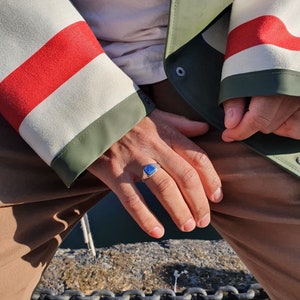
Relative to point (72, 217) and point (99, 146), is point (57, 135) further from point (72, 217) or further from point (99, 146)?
point (72, 217)

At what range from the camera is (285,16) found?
719mm

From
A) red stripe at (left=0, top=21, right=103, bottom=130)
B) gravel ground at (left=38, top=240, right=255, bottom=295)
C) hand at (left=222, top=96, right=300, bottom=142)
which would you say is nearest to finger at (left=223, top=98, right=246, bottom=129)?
hand at (left=222, top=96, right=300, bottom=142)

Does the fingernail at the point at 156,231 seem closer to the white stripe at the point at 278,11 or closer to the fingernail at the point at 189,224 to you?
the fingernail at the point at 189,224

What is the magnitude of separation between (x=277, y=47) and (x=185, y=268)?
884 millimetres

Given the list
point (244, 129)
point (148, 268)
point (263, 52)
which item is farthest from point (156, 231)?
point (148, 268)

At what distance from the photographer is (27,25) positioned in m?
0.75

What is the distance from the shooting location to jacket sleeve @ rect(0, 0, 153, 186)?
28.5 inches

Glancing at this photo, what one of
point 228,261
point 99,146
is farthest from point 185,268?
point 99,146

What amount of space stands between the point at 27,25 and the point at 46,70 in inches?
3.0

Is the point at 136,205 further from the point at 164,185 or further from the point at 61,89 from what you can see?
the point at 61,89

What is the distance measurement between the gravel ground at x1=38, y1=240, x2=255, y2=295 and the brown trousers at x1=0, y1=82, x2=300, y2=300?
53 cm

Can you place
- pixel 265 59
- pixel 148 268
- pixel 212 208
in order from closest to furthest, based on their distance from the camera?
pixel 265 59 → pixel 212 208 → pixel 148 268

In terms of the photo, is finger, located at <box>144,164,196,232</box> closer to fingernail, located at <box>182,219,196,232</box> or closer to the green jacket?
fingernail, located at <box>182,219,196,232</box>

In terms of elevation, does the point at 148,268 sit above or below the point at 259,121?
below
